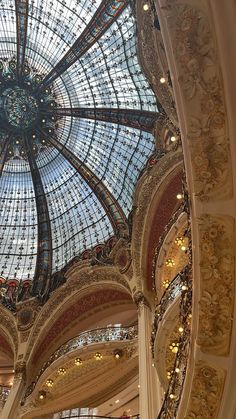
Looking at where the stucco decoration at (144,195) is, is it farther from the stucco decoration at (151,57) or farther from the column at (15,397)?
the column at (15,397)

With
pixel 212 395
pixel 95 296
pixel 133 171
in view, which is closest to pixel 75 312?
pixel 95 296

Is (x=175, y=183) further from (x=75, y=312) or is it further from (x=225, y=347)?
(x=225, y=347)

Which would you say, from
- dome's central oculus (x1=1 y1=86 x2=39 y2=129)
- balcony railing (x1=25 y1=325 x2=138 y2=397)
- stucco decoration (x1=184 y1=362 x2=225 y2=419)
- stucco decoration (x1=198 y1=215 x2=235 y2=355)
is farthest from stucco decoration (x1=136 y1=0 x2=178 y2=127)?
dome's central oculus (x1=1 y1=86 x2=39 y2=129)

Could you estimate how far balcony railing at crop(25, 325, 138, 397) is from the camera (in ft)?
46.3

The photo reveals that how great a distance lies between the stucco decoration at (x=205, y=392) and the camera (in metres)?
6.25

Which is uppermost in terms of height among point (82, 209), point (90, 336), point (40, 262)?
point (82, 209)

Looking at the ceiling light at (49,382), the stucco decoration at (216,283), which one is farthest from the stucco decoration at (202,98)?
the ceiling light at (49,382)

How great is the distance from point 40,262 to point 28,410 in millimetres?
6224

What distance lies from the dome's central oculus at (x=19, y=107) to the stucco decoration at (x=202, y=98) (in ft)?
48.2

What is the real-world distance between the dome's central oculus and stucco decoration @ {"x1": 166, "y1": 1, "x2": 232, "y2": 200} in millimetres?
14681

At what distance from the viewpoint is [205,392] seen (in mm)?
6332

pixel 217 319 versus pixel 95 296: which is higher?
pixel 95 296

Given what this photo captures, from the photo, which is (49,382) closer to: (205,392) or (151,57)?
(205,392)

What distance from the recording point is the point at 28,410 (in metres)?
14.5
